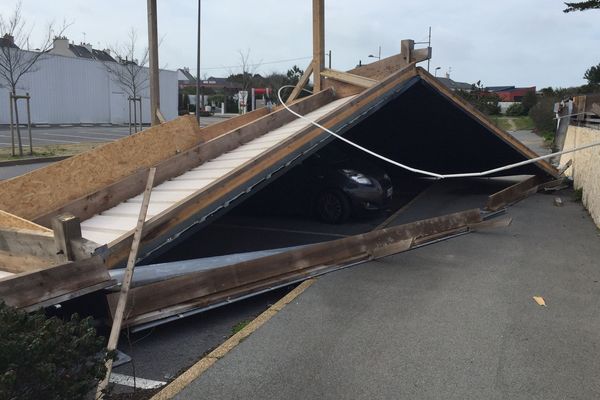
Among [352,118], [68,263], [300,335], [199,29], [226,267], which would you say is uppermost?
[199,29]

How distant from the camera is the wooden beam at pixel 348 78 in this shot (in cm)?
881

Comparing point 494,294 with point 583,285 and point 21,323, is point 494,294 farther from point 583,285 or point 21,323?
point 21,323

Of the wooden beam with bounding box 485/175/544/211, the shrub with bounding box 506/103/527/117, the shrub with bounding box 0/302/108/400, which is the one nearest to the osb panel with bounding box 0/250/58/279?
the shrub with bounding box 0/302/108/400

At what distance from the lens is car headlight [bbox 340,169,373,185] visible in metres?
8.85

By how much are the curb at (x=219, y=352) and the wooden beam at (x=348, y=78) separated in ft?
15.4

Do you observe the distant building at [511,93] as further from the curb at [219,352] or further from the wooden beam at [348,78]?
the curb at [219,352]

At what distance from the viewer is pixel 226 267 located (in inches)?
190

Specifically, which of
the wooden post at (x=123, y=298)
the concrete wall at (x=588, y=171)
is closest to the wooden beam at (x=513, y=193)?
the concrete wall at (x=588, y=171)

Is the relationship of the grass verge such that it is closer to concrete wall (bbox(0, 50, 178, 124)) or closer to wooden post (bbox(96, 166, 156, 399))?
wooden post (bbox(96, 166, 156, 399))

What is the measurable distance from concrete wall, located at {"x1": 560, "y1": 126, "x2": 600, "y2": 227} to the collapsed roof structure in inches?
55.8

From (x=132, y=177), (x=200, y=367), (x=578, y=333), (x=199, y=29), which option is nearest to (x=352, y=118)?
(x=132, y=177)

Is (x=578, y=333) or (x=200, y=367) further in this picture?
(x=578, y=333)

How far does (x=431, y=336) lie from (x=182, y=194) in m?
3.14

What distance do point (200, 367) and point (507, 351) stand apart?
92.6 inches
